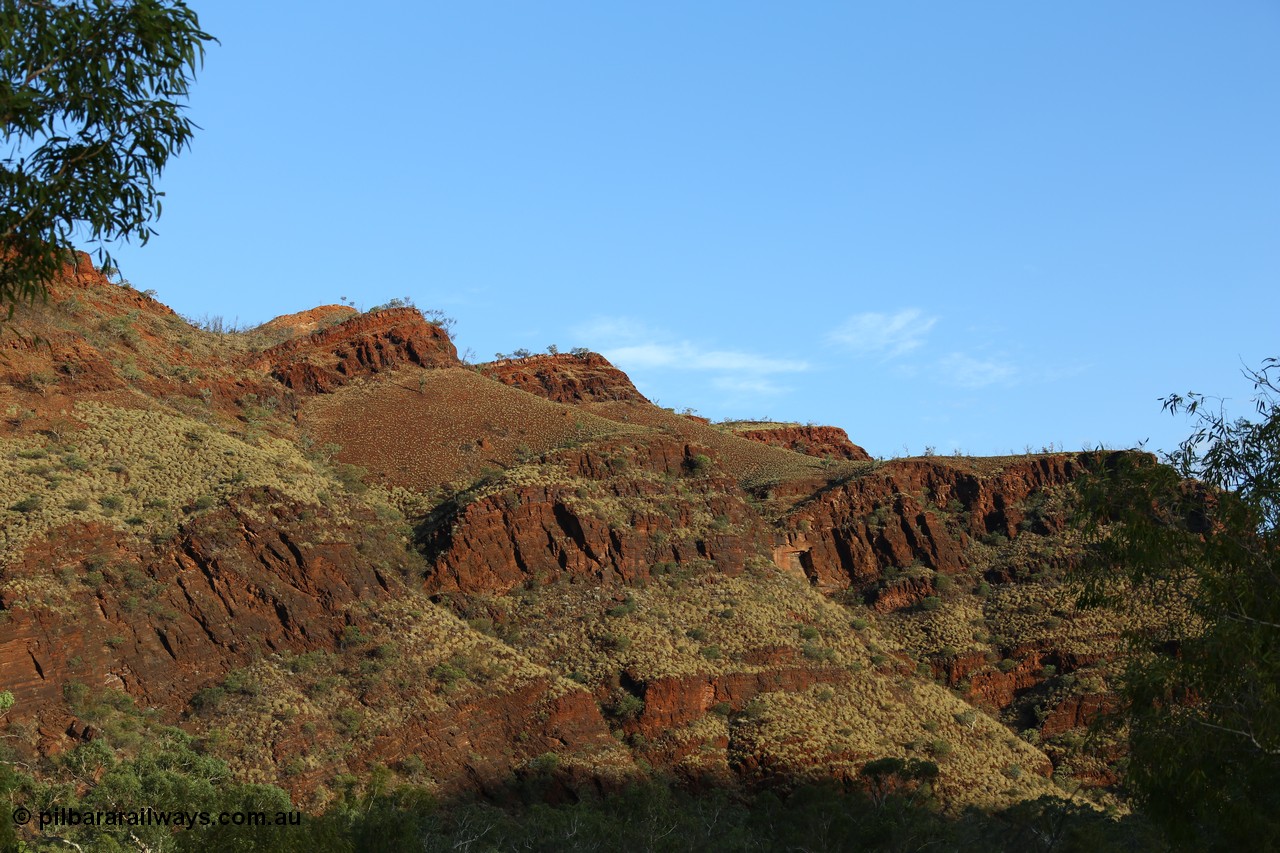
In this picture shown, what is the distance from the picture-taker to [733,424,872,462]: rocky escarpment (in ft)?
336

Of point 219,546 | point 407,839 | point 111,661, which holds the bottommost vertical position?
point 407,839

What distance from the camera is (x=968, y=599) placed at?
230 feet

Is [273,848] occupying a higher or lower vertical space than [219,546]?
lower

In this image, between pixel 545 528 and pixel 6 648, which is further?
pixel 545 528

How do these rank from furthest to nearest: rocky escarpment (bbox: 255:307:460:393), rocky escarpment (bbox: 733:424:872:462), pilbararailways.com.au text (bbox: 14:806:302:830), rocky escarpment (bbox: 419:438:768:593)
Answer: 1. rocky escarpment (bbox: 733:424:872:462)
2. rocky escarpment (bbox: 255:307:460:393)
3. rocky escarpment (bbox: 419:438:768:593)
4. pilbararailways.com.au text (bbox: 14:806:302:830)

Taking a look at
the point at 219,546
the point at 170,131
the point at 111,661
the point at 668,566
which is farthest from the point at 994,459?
the point at 170,131

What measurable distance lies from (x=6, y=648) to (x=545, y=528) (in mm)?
25142

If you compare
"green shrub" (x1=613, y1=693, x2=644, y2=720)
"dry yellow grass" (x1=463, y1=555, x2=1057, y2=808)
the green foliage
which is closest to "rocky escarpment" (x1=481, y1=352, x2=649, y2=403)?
"dry yellow grass" (x1=463, y1=555, x2=1057, y2=808)

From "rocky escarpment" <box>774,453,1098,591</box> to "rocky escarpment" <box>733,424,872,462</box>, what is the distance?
925 inches

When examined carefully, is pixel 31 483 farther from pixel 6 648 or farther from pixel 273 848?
pixel 273 848

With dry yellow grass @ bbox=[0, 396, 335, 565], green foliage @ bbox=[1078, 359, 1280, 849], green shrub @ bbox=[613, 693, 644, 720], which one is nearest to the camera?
green foliage @ bbox=[1078, 359, 1280, 849]

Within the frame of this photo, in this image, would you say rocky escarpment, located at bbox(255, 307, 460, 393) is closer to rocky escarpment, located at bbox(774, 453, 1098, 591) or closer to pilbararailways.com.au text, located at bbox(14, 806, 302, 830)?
rocky escarpment, located at bbox(774, 453, 1098, 591)

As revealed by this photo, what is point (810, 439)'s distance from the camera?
105m

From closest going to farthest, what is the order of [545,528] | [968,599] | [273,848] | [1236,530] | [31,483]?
[1236,530] → [273,848] → [31,483] → [545,528] → [968,599]
